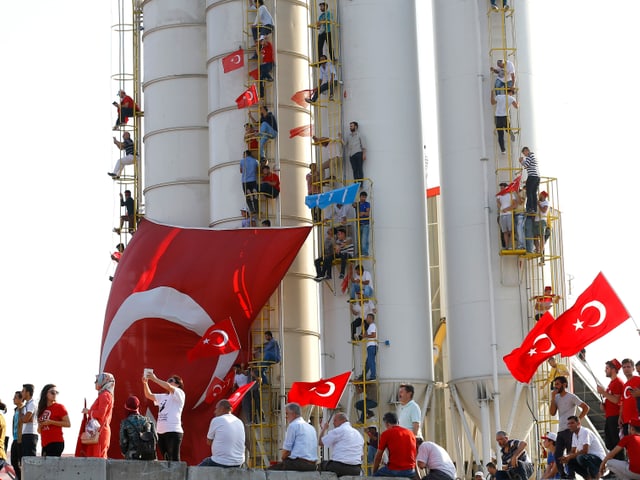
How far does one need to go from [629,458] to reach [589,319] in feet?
19.9

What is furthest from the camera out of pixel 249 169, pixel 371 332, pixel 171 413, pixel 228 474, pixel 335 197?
pixel 249 169

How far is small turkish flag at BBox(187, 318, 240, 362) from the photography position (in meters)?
36.8

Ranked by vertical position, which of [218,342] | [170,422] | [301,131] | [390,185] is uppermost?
[301,131]

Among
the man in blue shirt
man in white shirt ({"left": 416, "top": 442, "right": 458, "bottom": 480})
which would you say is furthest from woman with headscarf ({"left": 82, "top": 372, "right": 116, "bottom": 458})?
the man in blue shirt

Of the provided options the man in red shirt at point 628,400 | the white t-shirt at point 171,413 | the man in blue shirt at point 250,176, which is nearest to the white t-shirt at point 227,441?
the white t-shirt at point 171,413

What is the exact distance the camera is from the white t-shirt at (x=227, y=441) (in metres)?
22.6

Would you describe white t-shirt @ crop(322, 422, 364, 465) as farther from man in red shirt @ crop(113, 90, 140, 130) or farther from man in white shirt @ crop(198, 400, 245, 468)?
man in red shirt @ crop(113, 90, 140, 130)

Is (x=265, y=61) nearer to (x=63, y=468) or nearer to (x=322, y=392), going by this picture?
(x=322, y=392)

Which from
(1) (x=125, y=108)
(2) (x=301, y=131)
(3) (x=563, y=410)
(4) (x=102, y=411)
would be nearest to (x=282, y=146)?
(2) (x=301, y=131)

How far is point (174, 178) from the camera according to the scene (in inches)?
1686

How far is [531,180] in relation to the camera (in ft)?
118

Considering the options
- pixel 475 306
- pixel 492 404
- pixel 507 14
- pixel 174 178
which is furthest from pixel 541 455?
pixel 174 178

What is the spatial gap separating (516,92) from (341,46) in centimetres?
499

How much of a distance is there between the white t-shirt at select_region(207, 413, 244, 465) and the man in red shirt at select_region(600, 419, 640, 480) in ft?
19.6
